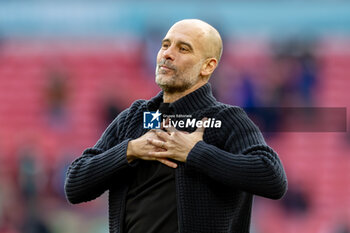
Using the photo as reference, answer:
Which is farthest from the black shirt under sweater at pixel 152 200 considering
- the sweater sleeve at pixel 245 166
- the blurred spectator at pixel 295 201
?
the blurred spectator at pixel 295 201

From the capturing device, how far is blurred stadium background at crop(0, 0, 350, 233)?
7.30 m

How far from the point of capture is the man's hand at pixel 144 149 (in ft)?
7.73

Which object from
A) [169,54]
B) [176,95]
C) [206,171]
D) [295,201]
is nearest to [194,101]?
[176,95]

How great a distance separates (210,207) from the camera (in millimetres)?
2332

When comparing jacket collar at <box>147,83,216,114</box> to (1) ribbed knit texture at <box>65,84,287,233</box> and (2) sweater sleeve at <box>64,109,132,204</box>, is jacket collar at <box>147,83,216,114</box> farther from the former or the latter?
(2) sweater sleeve at <box>64,109,132,204</box>

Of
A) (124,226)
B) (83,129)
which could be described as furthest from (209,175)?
(83,129)

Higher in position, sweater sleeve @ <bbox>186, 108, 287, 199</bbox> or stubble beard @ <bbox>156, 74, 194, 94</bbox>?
stubble beard @ <bbox>156, 74, 194, 94</bbox>

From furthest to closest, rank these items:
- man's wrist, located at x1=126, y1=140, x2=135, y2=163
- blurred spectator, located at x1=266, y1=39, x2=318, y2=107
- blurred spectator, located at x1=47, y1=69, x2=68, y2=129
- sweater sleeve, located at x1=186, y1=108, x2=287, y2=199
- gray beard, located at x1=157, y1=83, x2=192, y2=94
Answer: blurred spectator, located at x1=47, y1=69, x2=68, y2=129 → blurred spectator, located at x1=266, y1=39, x2=318, y2=107 → gray beard, located at x1=157, y1=83, x2=192, y2=94 → man's wrist, located at x1=126, y1=140, x2=135, y2=163 → sweater sleeve, located at x1=186, y1=108, x2=287, y2=199

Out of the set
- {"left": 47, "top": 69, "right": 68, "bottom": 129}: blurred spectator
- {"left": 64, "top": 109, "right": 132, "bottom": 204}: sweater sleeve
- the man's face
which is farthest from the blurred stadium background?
the man's face

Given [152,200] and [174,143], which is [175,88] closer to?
[174,143]

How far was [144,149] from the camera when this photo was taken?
7.74 ft

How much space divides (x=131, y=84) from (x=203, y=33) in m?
5.90

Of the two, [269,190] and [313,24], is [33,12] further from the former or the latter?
[269,190]

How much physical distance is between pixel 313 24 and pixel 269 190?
6.44m
